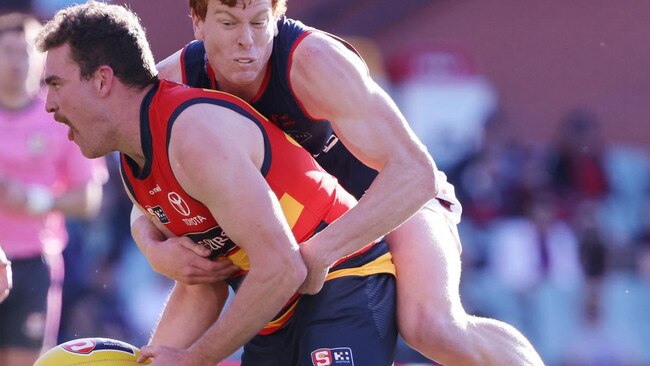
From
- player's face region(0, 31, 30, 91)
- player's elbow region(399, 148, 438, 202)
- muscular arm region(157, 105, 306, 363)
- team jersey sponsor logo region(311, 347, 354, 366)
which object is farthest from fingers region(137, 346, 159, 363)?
player's face region(0, 31, 30, 91)

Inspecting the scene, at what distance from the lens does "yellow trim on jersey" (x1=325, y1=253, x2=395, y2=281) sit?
4109mm

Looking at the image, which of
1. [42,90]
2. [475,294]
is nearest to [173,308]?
[42,90]

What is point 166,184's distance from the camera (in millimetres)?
3855

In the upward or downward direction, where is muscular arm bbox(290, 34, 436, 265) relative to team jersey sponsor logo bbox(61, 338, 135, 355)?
upward

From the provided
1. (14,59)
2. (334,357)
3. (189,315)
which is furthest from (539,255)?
(334,357)

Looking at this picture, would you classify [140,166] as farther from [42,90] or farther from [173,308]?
[42,90]

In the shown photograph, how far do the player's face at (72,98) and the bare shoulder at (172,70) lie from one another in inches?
24.2

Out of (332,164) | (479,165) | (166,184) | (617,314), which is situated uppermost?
(166,184)

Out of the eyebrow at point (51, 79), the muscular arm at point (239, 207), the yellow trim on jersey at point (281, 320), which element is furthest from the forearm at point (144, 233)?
the eyebrow at point (51, 79)

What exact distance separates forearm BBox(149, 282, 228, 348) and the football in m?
Result: 0.29

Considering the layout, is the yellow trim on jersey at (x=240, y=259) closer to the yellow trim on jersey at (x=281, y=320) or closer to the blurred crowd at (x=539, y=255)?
the yellow trim on jersey at (x=281, y=320)

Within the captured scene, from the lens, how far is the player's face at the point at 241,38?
4.07 meters

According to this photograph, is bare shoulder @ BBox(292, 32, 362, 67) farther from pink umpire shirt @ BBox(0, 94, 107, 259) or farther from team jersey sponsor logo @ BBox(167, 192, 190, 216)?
pink umpire shirt @ BBox(0, 94, 107, 259)

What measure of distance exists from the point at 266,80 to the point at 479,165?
17.5 ft
